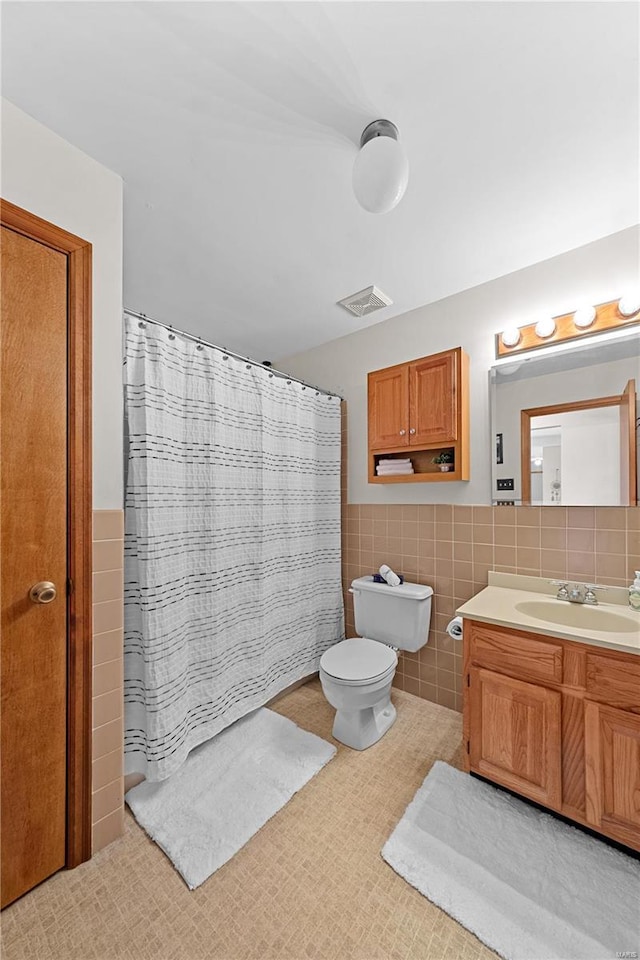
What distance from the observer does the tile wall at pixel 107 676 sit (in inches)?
50.9

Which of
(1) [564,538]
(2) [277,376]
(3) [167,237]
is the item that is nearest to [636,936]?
(1) [564,538]

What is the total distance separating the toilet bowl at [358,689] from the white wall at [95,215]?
1290 millimetres

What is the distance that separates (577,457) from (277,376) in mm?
1644

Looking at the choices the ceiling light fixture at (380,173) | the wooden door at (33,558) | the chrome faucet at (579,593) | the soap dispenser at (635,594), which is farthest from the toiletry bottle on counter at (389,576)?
the ceiling light fixture at (380,173)

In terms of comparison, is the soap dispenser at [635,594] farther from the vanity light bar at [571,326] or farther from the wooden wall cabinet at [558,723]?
the vanity light bar at [571,326]

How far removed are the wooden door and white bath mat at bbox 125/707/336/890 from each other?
356 mm

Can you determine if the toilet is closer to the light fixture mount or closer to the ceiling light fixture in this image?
the ceiling light fixture

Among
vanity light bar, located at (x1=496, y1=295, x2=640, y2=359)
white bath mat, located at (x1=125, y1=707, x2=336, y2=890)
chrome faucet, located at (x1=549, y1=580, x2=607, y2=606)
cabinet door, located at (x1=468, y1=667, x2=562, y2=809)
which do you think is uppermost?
vanity light bar, located at (x1=496, y1=295, x2=640, y2=359)

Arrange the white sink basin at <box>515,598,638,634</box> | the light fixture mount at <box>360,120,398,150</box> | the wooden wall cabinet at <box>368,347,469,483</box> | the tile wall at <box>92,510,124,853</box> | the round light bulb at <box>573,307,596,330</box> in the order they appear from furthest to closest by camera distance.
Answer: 1. the wooden wall cabinet at <box>368,347,469,483</box>
2. the round light bulb at <box>573,307,596,330</box>
3. the white sink basin at <box>515,598,638,634</box>
4. the tile wall at <box>92,510,124,853</box>
5. the light fixture mount at <box>360,120,398,150</box>

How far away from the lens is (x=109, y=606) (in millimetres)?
1331

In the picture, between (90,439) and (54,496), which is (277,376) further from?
(54,496)

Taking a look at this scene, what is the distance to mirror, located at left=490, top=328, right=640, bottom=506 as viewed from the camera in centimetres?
167

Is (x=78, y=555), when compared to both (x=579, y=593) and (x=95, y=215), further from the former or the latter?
(x=579, y=593)

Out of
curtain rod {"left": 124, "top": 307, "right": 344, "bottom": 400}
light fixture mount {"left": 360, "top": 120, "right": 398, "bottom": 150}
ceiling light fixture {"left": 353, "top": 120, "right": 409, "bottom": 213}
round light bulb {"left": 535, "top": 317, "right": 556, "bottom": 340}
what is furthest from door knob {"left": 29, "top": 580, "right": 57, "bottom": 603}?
round light bulb {"left": 535, "top": 317, "right": 556, "bottom": 340}
